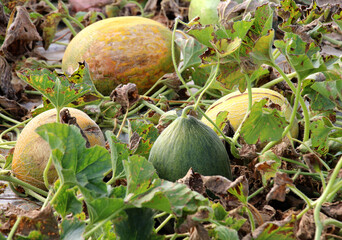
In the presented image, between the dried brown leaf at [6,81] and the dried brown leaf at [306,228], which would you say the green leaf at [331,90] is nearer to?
the dried brown leaf at [306,228]

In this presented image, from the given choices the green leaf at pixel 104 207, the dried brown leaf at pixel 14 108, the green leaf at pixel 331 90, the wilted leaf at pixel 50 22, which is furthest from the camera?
the wilted leaf at pixel 50 22

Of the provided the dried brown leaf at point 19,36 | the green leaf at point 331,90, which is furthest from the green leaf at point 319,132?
the dried brown leaf at point 19,36

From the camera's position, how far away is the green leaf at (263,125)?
1.36 metres

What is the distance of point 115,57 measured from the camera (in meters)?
2.41

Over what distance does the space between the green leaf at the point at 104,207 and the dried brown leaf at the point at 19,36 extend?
1.74 m

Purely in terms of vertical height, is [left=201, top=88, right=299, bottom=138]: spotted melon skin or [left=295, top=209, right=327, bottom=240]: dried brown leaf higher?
[left=295, top=209, right=327, bottom=240]: dried brown leaf

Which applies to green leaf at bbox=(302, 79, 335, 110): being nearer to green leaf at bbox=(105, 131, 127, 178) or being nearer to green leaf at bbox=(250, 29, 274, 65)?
green leaf at bbox=(250, 29, 274, 65)

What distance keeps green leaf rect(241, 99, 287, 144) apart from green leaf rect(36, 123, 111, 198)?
1.46 ft

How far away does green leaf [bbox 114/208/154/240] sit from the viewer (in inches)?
42.3

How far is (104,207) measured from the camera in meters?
0.97

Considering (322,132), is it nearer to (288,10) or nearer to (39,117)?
(288,10)

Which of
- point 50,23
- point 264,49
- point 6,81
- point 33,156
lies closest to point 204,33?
point 264,49

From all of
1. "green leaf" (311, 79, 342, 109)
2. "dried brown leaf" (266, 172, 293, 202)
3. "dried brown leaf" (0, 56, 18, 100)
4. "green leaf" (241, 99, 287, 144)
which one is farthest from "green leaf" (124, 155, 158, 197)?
"dried brown leaf" (0, 56, 18, 100)

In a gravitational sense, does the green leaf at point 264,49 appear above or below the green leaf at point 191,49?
above
